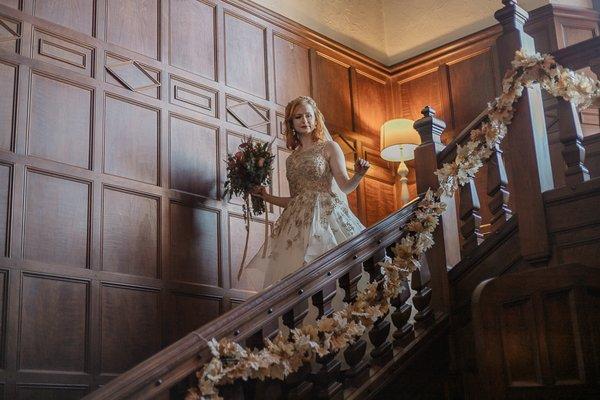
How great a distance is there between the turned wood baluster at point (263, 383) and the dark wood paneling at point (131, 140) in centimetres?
238

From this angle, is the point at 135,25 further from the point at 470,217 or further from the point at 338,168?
the point at 470,217

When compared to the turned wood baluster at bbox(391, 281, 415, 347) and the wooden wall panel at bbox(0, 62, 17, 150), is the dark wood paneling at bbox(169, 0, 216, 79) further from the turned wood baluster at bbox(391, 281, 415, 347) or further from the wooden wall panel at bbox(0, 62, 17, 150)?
the turned wood baluster at bbox(391, 281, 415, 347)

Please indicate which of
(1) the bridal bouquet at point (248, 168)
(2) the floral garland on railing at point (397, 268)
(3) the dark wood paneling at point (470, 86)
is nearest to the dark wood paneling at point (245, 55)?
(1) the bridal bouquet at point (248, 168)

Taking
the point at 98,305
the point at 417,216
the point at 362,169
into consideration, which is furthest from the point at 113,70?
the point at 417,216

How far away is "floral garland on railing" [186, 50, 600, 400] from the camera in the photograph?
323 cm

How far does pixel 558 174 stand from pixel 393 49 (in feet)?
7.92

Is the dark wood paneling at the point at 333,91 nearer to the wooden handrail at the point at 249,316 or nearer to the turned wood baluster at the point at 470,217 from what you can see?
the turned wood baluster at the point at 470,217

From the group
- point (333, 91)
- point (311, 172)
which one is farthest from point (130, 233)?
point (333, 91)

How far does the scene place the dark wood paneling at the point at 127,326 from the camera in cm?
521

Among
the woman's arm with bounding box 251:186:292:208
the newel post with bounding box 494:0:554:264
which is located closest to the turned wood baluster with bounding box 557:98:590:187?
the newel post with bounding box 494:0:554:264

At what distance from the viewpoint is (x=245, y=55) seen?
6.84 metres

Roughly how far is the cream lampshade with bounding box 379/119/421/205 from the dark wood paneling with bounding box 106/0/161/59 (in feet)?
7.88

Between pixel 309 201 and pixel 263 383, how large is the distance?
6.16 ft

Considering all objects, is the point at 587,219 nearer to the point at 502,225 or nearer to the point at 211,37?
the point at 502,225
